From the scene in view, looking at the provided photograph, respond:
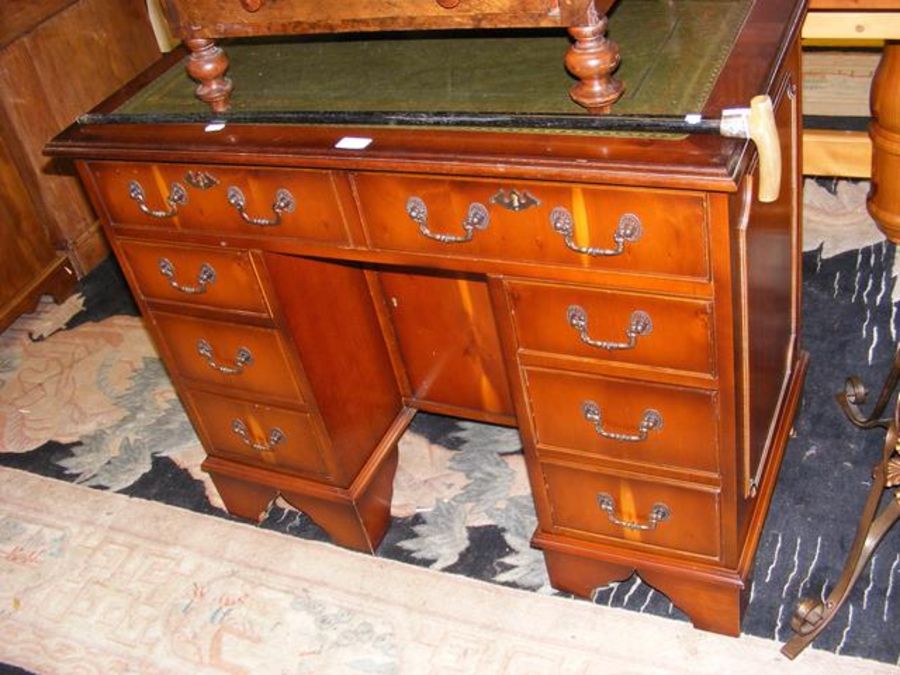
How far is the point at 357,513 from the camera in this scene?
7.43ft

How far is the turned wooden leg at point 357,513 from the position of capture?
228 cm

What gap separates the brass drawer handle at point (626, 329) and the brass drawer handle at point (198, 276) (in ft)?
2.47

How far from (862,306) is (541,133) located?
147 centimetres

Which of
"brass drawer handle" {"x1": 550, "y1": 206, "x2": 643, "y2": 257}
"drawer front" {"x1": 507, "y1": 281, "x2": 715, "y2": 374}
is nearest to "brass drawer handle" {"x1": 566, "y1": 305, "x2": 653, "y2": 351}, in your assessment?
"drawer front" {"x1": 507, "y1": 281, "x2": 715, "y2": 374}

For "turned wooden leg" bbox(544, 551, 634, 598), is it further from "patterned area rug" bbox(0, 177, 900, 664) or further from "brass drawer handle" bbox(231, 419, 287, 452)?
"brass drawer handle" bbox(231, 419, 287, 452)

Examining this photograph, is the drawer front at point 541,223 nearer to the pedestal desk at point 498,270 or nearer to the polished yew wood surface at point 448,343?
the pedestal desk at point 498,270

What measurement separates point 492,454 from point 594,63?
4.11ft

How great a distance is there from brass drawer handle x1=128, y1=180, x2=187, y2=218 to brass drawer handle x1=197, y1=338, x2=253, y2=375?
32 centimetres

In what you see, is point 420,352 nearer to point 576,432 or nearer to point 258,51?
point 576,432

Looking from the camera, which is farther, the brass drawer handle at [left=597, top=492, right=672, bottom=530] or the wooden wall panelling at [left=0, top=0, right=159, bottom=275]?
the wooden wall panelling at [left=0, top=0, right=159, bottom=275]

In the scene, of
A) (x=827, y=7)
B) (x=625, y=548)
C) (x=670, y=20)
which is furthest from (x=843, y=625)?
(x=827, y=7)

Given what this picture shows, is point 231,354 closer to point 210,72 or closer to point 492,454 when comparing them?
point 210,72

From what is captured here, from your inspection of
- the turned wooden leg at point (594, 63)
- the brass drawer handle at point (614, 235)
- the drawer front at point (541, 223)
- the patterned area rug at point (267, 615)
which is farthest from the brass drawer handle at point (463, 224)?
the patterned area rug at point (267, 615)

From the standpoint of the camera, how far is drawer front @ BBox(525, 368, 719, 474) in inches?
66.9
